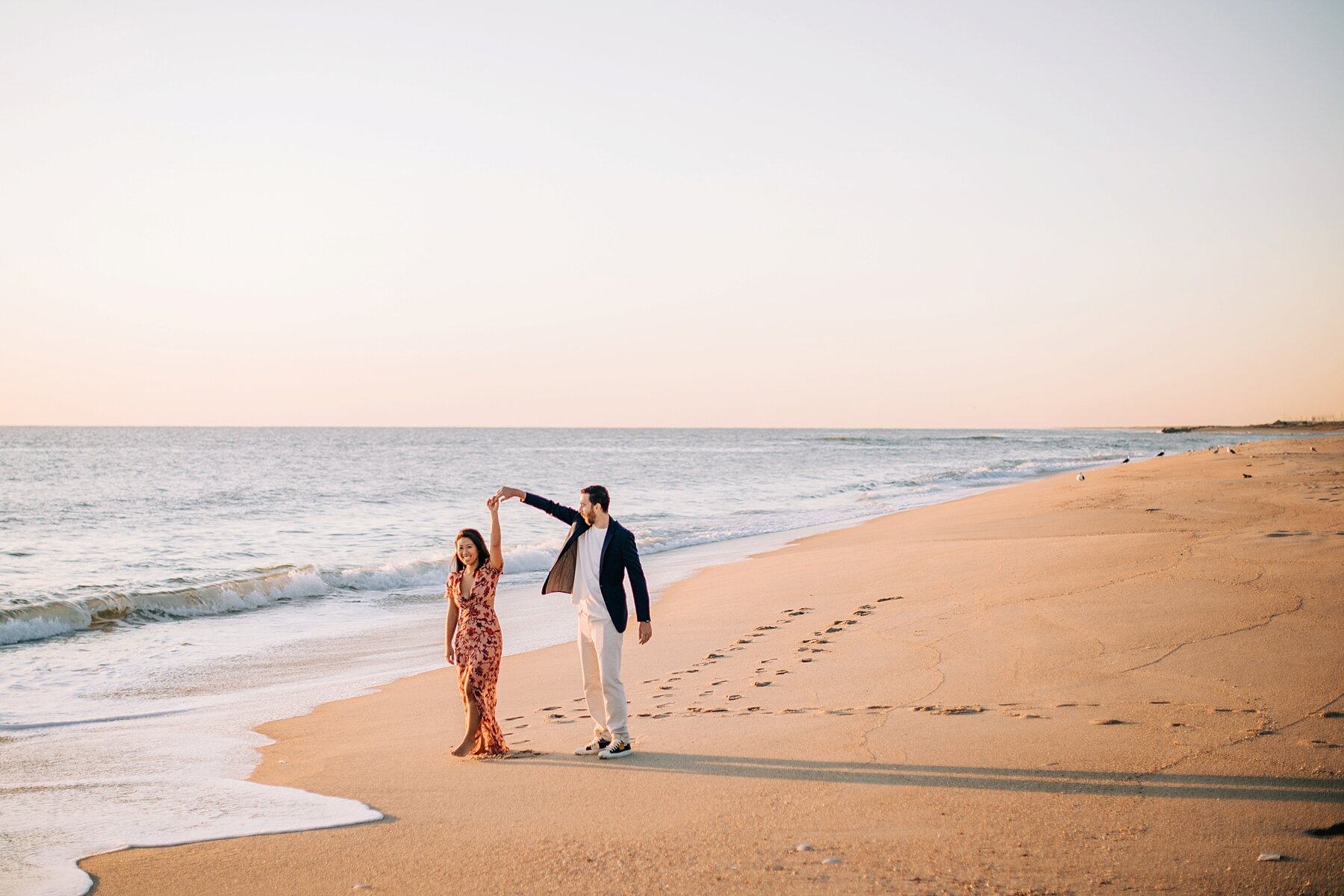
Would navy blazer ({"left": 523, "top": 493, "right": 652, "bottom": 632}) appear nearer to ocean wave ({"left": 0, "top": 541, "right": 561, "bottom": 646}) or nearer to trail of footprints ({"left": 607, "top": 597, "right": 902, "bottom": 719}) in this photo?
trail of footprints ({"left": 607, "top": 597, "right": 902, "bottom": 719})

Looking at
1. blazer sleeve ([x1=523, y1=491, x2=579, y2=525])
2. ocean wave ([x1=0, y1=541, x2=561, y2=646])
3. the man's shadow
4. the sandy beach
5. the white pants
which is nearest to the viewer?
the sandy beach

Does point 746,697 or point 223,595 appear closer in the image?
point 746,697

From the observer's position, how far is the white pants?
5.81 m

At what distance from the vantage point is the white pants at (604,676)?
5812 millimetres

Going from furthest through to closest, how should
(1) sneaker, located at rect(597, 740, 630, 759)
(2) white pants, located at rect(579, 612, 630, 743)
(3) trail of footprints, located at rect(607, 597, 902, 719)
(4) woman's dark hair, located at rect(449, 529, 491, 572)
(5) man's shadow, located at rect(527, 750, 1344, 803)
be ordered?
(3) trail of footprints, located at rect(607, 597, 902, 719) → (4) woman's dark hair, located at rect(449, 529, 491, 572) → (2) white pants, located at rect(579, 612, 630, 743) → (1) sneaker, located at rect(597, 740, 630, 759) → (5) man's shadow, located at rect(527, 750, 1344, 803)

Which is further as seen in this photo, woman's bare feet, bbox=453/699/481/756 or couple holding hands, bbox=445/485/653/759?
woman's bare feet, bbox=453/699/481/756

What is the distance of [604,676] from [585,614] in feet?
1.45

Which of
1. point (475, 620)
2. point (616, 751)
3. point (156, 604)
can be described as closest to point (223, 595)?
point (156, 604)

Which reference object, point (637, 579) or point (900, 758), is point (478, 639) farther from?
point (900, 758)

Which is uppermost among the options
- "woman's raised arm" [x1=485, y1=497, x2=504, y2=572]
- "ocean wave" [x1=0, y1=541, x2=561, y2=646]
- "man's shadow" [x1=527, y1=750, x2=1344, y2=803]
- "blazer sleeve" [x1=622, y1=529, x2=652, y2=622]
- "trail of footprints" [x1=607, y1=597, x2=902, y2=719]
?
"woman's raised arm" [x1=485, y1=497, x2=504, y2=572]

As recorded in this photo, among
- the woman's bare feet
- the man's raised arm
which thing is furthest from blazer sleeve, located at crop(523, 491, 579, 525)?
the woman's bare feet

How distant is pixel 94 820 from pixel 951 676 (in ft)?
19.3

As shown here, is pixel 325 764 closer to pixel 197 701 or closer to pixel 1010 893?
pixel 197 701

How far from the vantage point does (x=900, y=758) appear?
524 centimetres
